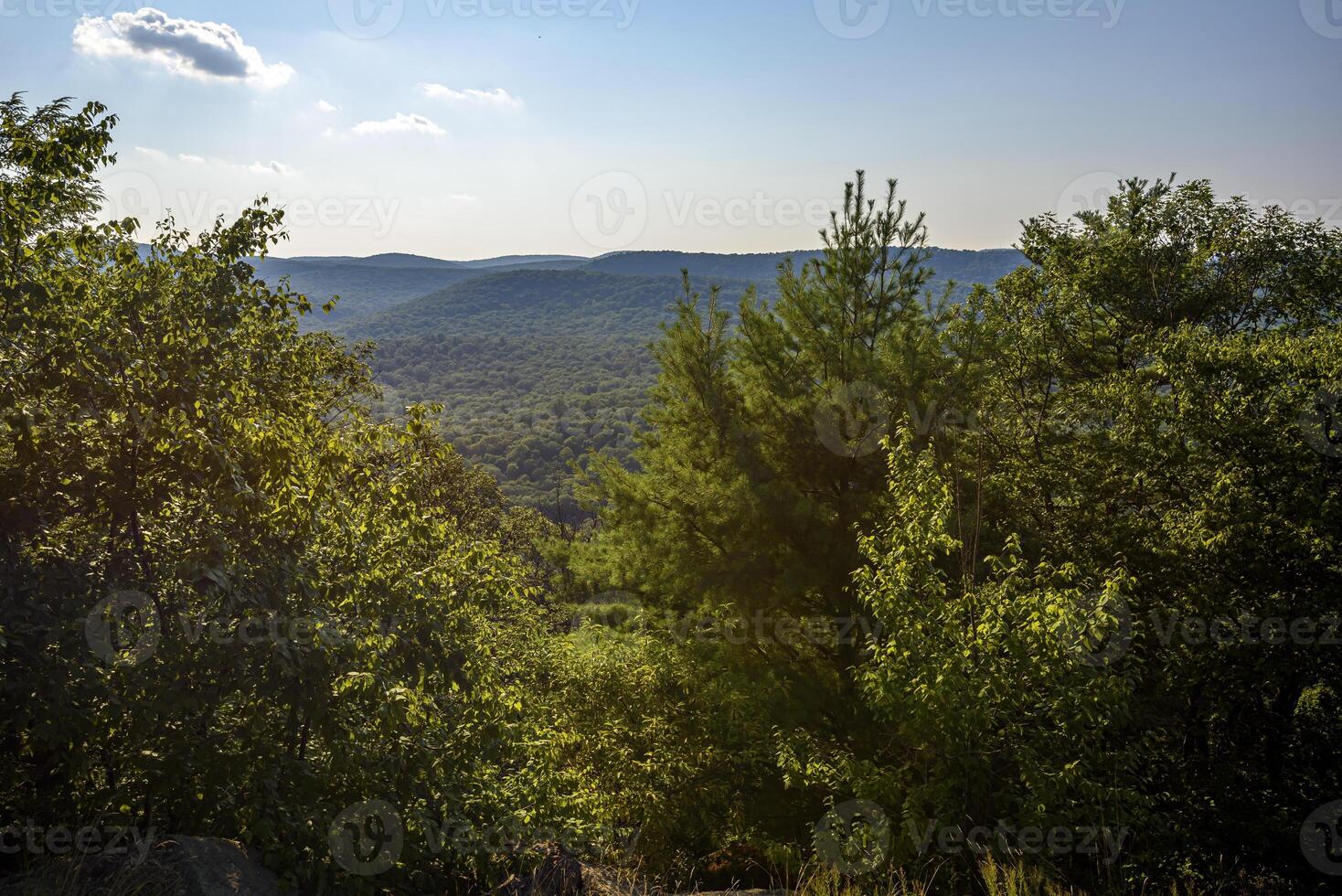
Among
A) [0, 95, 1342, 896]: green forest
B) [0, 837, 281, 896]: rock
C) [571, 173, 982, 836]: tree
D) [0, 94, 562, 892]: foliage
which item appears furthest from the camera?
[571, 173, 982, 836]: tree

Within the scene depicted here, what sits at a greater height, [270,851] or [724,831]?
[270,851]

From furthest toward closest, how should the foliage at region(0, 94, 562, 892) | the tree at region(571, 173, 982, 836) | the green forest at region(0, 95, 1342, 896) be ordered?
1. the tree at region(571, 173, 982, 836)
2. the green forest at region(0, 95, 1342, 896)
3. the foliage at region(0, 94, 562, 892)

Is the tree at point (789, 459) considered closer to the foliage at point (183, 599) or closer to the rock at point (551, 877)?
the rock at point (551, 877)

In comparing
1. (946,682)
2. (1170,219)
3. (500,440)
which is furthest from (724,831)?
(500,440)

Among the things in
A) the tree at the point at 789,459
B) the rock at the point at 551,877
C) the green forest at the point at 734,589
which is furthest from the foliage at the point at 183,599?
the tree at the point at 789,459

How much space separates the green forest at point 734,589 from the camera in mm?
5039

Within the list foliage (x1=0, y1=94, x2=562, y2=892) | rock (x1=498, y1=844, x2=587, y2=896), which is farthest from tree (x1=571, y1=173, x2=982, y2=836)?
foliage (x1=0, y1=94, x2=562, y2=892)

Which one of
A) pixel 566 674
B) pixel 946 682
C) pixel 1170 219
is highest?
pixel 1170 219

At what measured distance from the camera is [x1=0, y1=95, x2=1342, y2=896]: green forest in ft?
16.5

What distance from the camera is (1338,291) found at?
16.3m

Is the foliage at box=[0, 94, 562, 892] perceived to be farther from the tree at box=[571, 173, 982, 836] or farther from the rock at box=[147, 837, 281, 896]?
the tree at box=[571, 173, 982, 836]

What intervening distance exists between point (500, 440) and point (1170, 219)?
10800 cm

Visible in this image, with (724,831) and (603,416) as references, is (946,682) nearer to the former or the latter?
(724,831)

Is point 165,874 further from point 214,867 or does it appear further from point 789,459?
point 789,459
